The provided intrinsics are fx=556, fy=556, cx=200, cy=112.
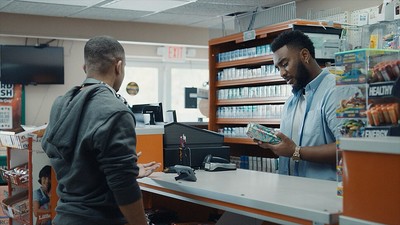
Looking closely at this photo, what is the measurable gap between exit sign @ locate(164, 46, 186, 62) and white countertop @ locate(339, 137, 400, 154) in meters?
9.45

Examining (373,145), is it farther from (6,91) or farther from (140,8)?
(6,91)

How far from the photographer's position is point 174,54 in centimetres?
1124

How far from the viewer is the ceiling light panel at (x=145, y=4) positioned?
7176mm

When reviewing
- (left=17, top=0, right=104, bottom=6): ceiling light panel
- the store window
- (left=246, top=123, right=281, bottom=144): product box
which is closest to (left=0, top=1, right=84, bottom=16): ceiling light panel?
(left=17, top=0, right=104, bottom=6): ceiling light panel

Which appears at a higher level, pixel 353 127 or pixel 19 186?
pixel 353 127

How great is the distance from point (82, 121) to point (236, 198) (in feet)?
2.51

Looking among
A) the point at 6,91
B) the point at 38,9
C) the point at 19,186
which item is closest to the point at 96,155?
the point at 19,186

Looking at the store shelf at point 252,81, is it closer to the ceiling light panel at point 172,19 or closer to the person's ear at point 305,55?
the person's ear at point 305,55

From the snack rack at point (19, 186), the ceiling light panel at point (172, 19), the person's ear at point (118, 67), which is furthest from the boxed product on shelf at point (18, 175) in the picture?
the ceiling light panel at point (172, 19)

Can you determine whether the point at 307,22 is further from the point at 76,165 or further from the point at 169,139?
the point at 76,165

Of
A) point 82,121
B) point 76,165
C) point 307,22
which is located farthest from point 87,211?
point 307,22

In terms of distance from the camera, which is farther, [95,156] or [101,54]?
[101,54]

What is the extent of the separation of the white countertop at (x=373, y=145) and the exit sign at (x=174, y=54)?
372 inches

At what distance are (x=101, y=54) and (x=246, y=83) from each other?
3.35 meters
